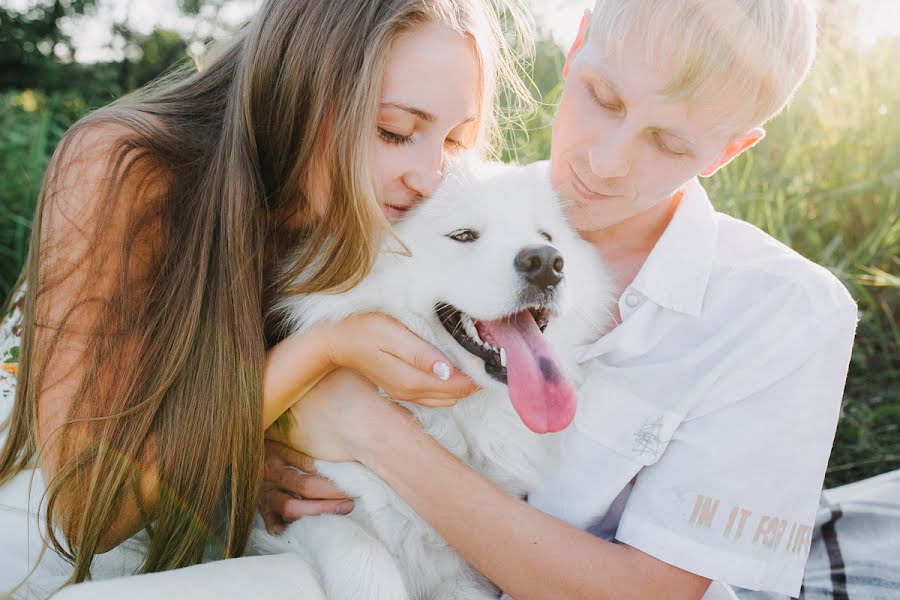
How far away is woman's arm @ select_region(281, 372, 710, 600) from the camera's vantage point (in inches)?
70.1

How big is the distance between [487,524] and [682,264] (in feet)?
2.71

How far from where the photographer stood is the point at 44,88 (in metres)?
8.47

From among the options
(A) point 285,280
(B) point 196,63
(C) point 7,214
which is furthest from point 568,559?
(C) point 7,214

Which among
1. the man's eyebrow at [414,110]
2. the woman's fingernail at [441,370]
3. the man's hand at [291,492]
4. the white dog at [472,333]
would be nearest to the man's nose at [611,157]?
the white dog at [472,333]

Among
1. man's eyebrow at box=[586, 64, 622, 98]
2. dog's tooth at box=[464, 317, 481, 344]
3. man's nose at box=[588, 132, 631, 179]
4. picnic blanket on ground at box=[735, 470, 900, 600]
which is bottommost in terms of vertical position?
picnic blanket on ground at box=[735, 470, 900, 600]

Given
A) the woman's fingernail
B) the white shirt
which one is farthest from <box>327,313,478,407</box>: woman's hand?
the white shirt

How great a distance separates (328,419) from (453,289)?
47 centimetres

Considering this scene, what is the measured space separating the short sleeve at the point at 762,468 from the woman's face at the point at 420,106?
0.93 metres

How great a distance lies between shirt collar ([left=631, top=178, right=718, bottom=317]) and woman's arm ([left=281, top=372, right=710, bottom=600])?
2.05 ft

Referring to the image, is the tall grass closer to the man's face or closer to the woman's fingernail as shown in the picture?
the man's face

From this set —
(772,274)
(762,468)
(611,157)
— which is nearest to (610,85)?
(611,157)

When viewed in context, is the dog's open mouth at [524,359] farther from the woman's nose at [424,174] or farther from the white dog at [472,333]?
the woman's nose at [424,174]

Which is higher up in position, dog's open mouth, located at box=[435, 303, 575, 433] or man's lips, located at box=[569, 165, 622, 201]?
man's lips, located at box=[569, 165, 622, 201]

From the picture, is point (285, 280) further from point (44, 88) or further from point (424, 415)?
point (44, 88)
